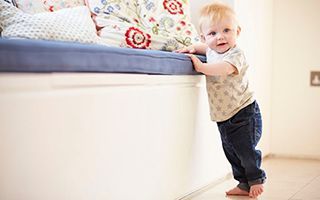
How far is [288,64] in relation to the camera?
2992 mm

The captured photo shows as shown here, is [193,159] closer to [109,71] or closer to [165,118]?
[165,118]

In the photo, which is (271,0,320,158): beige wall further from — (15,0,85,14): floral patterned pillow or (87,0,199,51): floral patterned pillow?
(15,0,85,14): floral patterned pillow

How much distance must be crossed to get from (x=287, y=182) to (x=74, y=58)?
4.58 ft

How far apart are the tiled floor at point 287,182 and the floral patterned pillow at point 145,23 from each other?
2.04 ft

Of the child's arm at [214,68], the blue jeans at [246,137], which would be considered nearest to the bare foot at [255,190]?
the blue jeans at [246,137]

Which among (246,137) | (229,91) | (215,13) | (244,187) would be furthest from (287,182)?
(215,13)

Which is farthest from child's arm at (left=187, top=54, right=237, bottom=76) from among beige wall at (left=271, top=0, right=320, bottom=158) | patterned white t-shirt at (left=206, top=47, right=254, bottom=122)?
beige wall at (left=271, top=0, right=320, bottom=158)

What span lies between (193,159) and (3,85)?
3.42 ft

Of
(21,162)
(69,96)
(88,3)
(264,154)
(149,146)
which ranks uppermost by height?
(88,3)

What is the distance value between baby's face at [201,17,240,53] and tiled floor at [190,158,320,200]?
0.58 meters

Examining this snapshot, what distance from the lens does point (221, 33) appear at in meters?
1.92

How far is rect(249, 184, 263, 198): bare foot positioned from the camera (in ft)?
6.43

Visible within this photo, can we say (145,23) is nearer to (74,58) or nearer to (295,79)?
(74,58)

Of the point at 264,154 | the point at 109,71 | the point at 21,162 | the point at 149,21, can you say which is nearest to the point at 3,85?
the point at 21,162
